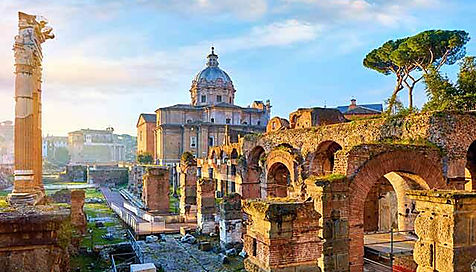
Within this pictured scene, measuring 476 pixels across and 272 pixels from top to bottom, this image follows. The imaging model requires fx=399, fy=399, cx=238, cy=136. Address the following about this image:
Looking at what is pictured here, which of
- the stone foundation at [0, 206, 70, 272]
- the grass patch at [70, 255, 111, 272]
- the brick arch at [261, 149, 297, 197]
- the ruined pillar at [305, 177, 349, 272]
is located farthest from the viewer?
the brick arch at [261, 149, 297, 197]

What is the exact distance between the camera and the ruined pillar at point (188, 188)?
19638mm

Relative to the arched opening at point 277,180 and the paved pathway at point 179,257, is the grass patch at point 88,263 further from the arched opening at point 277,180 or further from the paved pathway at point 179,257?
the arched opening at point 277,180

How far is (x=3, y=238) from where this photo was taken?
279cm

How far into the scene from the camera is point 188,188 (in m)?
20.1

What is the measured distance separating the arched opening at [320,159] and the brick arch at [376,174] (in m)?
5.48

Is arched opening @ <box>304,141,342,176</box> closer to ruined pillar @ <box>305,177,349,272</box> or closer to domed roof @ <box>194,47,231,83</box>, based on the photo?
ruined pillar @ <box>305,177,349,272</box>

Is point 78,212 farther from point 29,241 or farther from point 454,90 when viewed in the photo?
point 454,90

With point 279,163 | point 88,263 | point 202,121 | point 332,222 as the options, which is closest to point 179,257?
point 88,263

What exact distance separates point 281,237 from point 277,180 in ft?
43.8

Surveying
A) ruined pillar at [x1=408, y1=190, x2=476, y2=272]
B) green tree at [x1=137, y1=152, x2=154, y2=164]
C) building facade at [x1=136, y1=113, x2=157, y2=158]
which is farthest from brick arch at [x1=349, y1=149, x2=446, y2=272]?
building facade at [x1=136, y1=113, x2=157, y2=158]

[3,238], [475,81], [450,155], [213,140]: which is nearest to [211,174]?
[213,140]

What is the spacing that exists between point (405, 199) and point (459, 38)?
13793 mm

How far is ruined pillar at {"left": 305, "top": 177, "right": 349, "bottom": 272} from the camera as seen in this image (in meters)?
8.43

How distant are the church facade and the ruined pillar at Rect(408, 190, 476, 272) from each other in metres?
39.8
